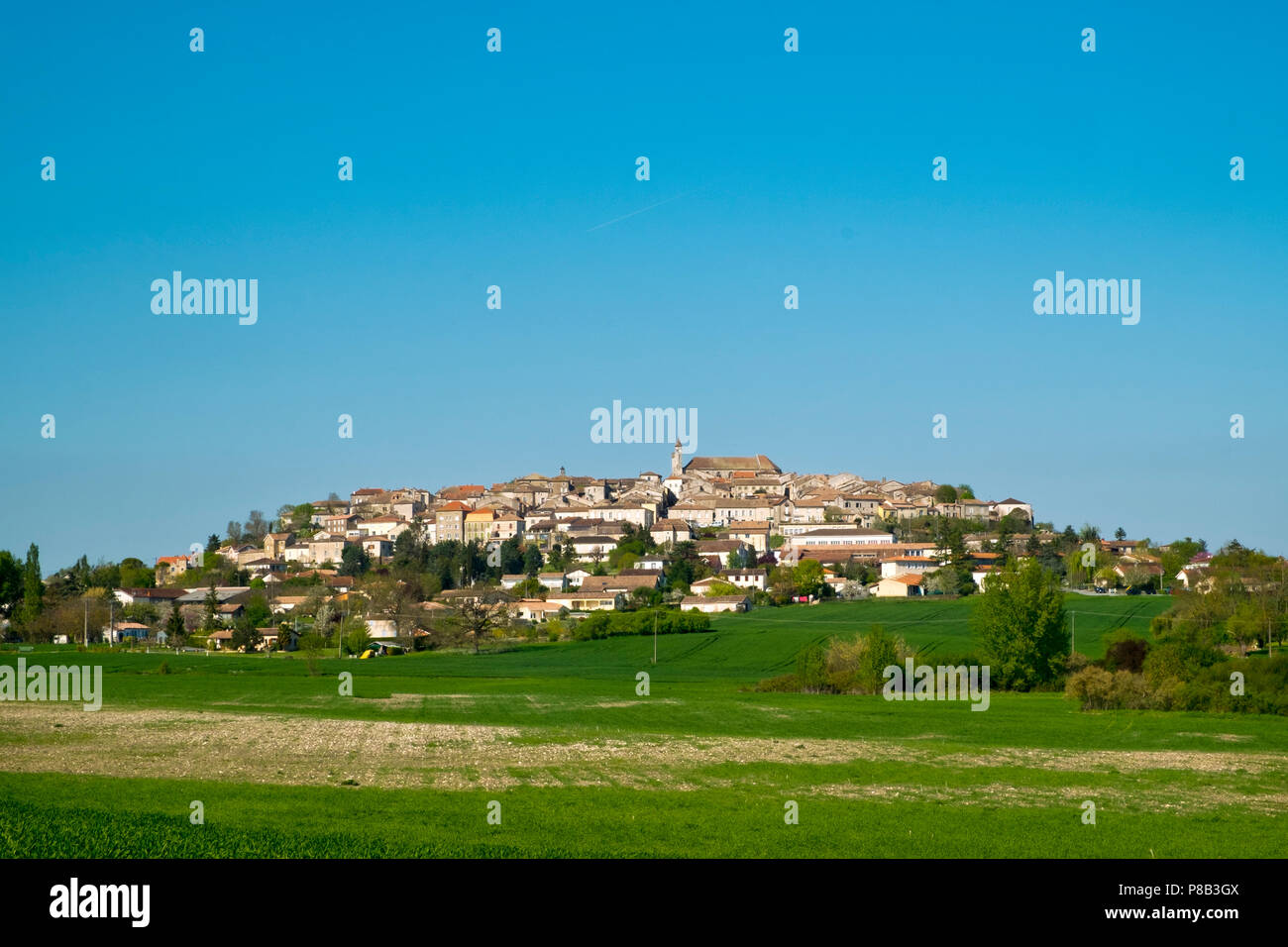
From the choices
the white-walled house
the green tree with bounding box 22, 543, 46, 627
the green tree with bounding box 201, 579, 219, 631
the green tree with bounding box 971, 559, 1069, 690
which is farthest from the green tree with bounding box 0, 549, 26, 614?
the green tree with bounding box 971, 559, 1069, 690

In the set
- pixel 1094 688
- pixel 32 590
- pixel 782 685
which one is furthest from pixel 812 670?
pixel 32 590

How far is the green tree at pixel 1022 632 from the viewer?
6481cm

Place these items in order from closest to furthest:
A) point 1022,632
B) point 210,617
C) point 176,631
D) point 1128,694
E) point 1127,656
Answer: point 1128,694
point 1127,656
point 1022,632
point 176,631
point 210,617

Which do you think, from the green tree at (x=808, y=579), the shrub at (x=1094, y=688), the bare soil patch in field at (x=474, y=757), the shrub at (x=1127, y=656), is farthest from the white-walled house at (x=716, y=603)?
the bare soil patch in field at (x=474, y=757)

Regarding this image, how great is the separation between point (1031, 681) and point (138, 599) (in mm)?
114401

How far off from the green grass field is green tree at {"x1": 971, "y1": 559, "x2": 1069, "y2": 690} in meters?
3.18

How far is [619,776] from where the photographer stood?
29.7 meters

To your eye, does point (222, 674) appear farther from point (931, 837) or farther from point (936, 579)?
point (936, 579)

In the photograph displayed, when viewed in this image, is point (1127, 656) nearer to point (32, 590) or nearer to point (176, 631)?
point (176, 631)

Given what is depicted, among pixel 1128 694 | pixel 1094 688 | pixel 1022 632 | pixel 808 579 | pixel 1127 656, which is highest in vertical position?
pixel 1022 632

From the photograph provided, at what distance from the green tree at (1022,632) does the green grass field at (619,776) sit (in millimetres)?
3176

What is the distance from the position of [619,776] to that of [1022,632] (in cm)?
4057

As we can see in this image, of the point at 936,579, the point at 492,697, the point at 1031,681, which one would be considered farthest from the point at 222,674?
the point at 936,579

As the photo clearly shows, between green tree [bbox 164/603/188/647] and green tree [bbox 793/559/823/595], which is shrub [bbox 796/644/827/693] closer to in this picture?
green tree [bbox 164/603/188/647]
